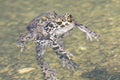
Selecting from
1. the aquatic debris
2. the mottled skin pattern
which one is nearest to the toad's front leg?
→ the mottled skin pattern

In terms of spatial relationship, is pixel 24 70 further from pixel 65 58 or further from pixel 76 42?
pixel 76 42

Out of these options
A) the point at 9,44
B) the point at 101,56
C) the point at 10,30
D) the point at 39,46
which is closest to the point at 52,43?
the point at 39,46

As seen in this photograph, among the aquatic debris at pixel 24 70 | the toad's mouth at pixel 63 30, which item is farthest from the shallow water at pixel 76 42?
the toad's mouth at pixel 63 30

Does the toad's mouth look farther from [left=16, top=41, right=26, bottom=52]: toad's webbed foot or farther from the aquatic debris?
[left=16, top=41, right=26, bottom=52]: toad's webbed foot

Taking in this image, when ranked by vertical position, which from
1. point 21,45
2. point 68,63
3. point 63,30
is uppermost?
point 63,30

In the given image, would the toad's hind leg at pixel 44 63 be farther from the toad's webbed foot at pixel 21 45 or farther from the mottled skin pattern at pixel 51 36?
the toad's webbed foot at pixel 21 45

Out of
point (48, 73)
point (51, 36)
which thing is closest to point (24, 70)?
point (48, 73)
